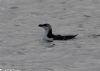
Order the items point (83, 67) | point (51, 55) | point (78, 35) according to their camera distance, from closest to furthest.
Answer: point (83, 67)
point (51, 55)
point (78, 35)

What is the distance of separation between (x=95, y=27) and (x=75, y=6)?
5855mm

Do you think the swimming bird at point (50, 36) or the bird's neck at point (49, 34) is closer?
the swimming bird at point (50, 36)

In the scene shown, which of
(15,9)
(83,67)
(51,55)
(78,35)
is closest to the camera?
(83,67)

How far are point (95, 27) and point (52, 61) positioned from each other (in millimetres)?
6159

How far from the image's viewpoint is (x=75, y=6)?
31.5 m

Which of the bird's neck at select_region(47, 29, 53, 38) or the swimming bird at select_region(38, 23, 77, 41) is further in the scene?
the bird's neck at select_region(47, 29, 53, 38)

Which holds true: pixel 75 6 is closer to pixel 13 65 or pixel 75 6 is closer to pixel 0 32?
pixel 0 32

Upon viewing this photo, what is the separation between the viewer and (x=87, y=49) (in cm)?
2170

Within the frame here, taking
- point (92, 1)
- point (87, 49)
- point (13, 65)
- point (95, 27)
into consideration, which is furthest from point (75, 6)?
point (13, 65)

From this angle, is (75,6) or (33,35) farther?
(75,6)

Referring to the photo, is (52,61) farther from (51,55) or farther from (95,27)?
(95,27)

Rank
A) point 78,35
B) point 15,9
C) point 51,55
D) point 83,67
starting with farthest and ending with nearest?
point 15,9 → point 78,35 → point 51,55 → point 83,67

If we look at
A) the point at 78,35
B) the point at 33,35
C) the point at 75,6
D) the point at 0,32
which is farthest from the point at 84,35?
the point at 75,6

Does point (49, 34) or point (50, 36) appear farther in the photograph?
point (49, 34)
